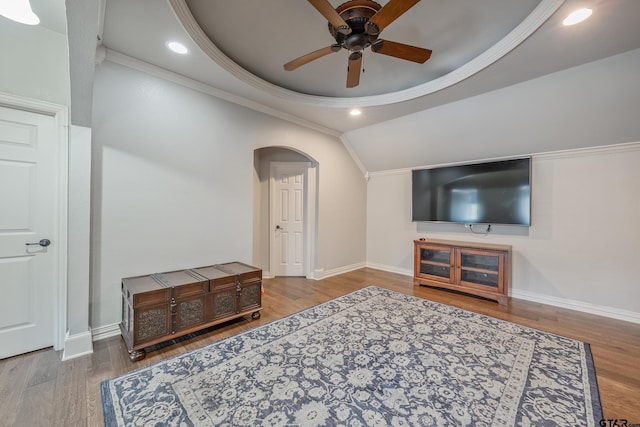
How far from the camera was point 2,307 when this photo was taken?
6.82 ft

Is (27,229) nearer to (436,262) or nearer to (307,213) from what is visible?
(307,213)

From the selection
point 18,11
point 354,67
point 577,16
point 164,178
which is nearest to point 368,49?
point 354,67

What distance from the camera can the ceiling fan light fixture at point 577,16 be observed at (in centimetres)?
187

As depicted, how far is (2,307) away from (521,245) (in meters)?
5.75

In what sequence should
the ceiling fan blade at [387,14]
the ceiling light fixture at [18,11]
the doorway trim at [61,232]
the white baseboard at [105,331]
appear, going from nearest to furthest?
1. the ceiling fan blade at [387,14]
2. the ceiling light fixture at [18,11]
3. the doorway trim at [61,232]
4. the white baseboard at [105,331]

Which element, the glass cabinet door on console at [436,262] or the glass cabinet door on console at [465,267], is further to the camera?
the glass cabinet door on console at [436,262]

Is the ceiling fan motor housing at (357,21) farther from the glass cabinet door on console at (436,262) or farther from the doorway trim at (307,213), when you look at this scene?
the glass cabinet door on console at (436,262)

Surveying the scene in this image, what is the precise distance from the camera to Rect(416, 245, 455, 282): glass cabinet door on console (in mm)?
3980

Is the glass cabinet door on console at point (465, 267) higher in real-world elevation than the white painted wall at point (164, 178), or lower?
lower

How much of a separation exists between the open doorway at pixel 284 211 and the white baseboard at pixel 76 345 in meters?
2.50

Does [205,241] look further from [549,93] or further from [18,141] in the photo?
[549,93]

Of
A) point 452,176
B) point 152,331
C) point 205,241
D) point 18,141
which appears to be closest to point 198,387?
point 152,331

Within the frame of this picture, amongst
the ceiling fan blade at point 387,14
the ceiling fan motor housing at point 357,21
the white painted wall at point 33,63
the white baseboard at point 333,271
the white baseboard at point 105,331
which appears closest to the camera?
the ceiling fan blade at point 387,14

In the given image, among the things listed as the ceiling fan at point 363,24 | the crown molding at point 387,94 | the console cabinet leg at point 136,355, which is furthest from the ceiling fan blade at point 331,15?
the console cabinet leg at point 136,355
